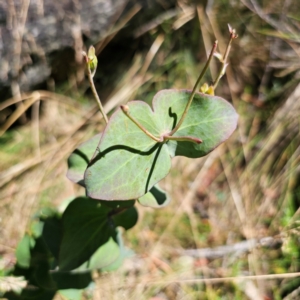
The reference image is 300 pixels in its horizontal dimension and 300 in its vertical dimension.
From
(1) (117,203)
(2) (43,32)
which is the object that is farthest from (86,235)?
(2) (43,32)

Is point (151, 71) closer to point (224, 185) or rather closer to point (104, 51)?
point (104, 51)

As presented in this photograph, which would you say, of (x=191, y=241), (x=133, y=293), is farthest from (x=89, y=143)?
(x=191, y=241)

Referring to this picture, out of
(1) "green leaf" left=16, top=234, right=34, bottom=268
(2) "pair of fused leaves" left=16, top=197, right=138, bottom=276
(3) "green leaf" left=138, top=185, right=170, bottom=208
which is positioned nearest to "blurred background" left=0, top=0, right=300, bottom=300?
(1) "green leaf" left=16, top=234, right=34, bottom=268

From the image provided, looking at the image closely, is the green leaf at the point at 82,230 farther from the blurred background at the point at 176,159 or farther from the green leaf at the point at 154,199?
the blurred background at the point at 176,159

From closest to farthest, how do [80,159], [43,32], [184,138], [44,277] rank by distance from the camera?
[184,138]
[80,159]
[44,277]
[43,32]

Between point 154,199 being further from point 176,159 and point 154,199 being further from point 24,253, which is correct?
point 176,159

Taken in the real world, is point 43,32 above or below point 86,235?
above
